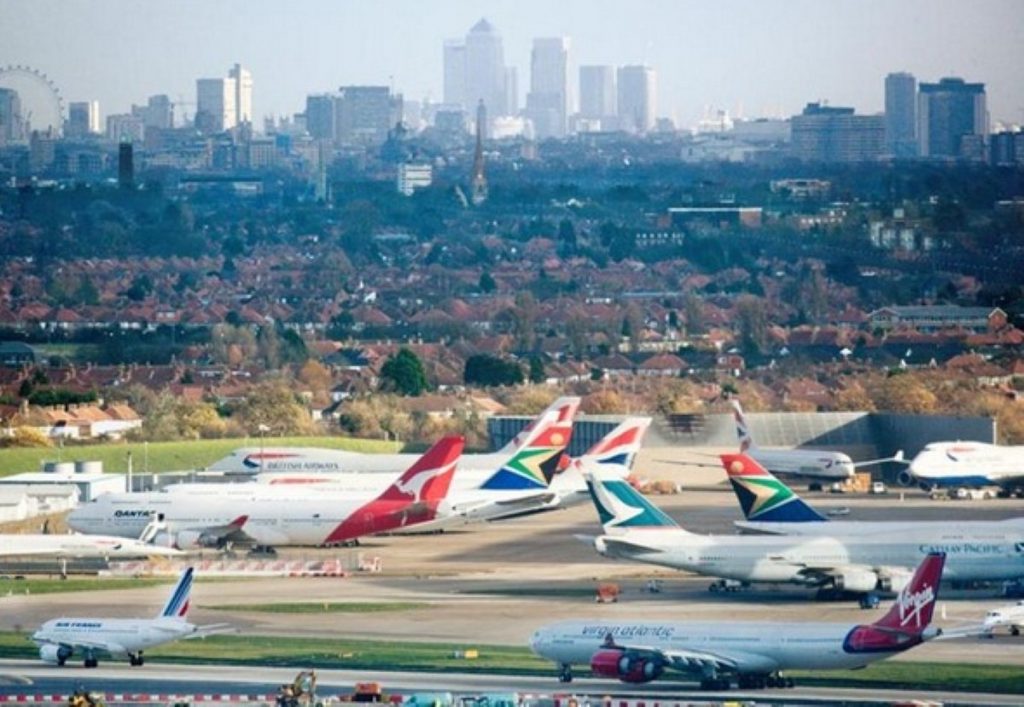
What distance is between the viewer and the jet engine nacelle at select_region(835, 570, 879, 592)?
63.0m

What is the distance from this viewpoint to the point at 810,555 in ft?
208

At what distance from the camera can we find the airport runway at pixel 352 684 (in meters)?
48.5

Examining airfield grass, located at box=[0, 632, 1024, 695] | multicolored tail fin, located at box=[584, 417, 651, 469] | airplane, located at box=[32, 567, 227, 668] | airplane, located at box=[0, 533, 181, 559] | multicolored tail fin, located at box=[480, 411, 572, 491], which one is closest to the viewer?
airfield grass, located at box=[0, 632, 1024, 695]

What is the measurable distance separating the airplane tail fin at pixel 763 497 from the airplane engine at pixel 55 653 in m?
21.2

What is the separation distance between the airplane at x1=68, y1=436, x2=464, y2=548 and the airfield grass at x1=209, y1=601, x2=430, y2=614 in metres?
12.4

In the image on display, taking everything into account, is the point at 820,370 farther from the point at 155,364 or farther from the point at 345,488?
the point at 345,488

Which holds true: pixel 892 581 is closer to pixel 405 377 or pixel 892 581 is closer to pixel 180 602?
pixel 180 602

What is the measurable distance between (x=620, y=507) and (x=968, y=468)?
37504 mm

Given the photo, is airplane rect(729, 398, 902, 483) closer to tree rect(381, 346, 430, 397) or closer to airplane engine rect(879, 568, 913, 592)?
airplane engine rect(879, 568, 913, 592)

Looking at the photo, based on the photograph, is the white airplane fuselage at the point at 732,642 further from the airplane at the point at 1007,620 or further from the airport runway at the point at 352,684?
the airplane at the point at 1007,620

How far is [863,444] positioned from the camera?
4365 inches

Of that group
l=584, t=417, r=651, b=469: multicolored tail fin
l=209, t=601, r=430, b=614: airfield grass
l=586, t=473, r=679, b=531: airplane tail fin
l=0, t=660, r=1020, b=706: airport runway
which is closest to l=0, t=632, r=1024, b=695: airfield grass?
l=0, t=660, r=1020, b=706: airport runway

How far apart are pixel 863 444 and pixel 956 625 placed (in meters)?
53.3

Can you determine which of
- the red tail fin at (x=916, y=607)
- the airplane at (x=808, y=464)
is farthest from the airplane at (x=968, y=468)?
the red tail fin at (x=916, y=607)
